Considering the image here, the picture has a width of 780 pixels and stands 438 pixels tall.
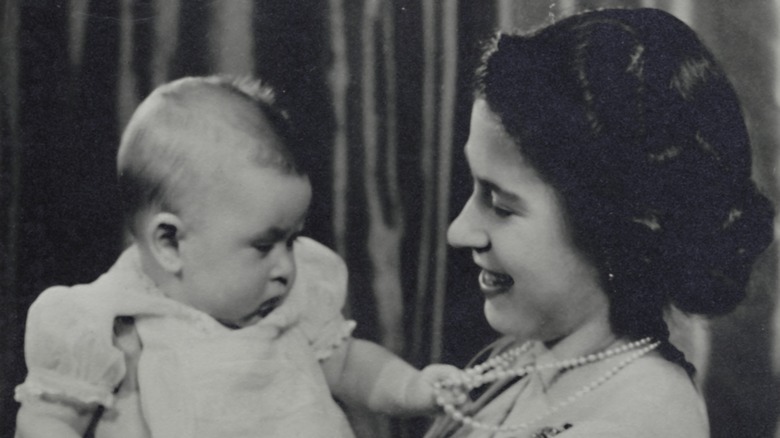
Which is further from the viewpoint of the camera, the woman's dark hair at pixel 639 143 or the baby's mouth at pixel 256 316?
the baby's mouth at pixel 256 316

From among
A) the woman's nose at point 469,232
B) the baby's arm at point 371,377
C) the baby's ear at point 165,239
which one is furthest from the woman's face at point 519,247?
the baby's ear at point 165,239

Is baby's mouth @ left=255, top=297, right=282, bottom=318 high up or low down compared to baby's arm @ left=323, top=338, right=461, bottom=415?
up

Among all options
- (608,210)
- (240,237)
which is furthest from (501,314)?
(240,237)

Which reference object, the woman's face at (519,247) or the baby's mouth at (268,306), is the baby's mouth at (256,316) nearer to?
the baby's mouth at (268,306)

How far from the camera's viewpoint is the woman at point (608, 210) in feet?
2.43

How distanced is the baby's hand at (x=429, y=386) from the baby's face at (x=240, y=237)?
0.65 feet

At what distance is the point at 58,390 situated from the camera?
2.49 ft

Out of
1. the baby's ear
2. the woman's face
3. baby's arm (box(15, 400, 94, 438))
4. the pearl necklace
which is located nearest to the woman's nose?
the woman's face

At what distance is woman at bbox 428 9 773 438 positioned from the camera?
2.43 feet

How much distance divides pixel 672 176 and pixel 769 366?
35 centimetres

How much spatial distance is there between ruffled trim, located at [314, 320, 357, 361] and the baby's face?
0.36 ft

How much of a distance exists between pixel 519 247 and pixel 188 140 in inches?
13.1

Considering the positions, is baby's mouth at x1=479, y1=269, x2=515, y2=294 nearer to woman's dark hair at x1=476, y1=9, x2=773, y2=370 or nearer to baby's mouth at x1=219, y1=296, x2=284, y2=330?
woman's dark hair at x1=476, y1=9, x2=773, y2=370

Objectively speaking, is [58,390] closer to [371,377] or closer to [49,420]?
[49,420]
